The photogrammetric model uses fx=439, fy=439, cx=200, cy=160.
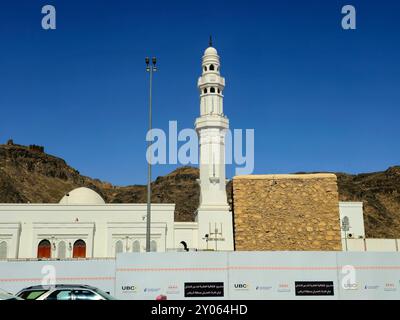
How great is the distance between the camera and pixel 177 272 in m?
17.9

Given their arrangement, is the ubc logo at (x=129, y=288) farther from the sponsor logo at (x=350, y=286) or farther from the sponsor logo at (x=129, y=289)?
the sponsor logo at (x=350, y=286)

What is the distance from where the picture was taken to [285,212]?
24.1m

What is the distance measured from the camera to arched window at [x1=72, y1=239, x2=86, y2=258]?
45562mm

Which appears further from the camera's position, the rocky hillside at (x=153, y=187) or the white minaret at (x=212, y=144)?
the rocky hillside at (x=153, y=187)

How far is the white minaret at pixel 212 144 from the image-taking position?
47.9m

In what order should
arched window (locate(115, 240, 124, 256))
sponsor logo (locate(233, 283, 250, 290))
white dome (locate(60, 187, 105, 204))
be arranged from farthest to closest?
1. white dome (locate(60, 187, 105, 204))
2. arched window (locate(115, 240, 124, 256))
3. sponsor logo (locate(233, 283, 250, 290))

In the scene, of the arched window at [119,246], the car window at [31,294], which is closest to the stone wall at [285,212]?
the car window at [31,294]

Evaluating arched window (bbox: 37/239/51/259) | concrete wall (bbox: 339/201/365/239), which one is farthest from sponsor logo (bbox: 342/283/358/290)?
concrete wall (bbox: 339/201/365/239)

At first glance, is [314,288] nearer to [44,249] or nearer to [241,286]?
[241,286]

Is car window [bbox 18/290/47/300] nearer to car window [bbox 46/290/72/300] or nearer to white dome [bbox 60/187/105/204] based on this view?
car window [bbox 46/290/72/300]

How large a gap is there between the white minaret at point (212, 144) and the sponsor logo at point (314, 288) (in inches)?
1161

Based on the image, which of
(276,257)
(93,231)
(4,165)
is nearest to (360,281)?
(276,257)

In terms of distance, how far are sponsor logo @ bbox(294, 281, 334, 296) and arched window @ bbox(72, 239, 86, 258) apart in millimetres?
32255

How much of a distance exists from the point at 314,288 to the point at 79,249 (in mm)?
33023
